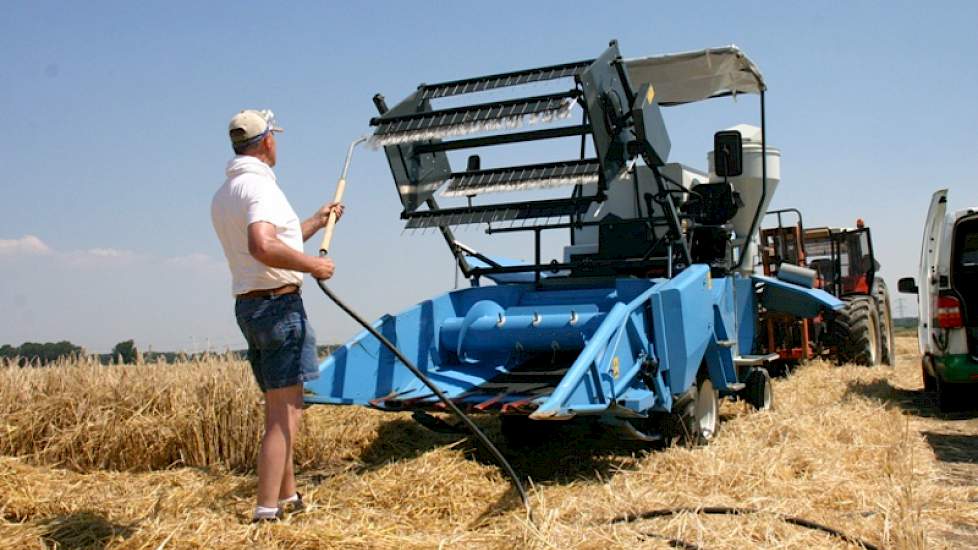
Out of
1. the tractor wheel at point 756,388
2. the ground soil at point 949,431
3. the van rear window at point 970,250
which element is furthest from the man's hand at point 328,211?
the van rear window at point 970,250

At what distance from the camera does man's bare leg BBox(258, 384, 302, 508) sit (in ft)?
12.7

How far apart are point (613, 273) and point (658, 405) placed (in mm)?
1743

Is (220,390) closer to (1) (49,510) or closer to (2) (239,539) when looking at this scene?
(1) (49,510)

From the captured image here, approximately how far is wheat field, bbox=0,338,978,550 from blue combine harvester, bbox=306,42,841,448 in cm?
41

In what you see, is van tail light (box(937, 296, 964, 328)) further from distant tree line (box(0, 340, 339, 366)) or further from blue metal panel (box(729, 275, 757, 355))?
distant tree line (box(0, 340, 339, 366))

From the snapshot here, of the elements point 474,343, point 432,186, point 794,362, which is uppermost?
point 432,186

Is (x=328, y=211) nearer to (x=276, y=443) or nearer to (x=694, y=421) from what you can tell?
(x=276, y=443)

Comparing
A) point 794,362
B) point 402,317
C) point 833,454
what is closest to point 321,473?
point 402,317

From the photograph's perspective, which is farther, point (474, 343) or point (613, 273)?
point (613, 273)

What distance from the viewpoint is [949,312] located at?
24.7ft

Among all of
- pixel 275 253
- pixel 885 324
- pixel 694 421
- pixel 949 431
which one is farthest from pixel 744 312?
pixel 885 324

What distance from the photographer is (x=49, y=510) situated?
178 inches

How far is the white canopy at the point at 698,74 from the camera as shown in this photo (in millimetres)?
7867

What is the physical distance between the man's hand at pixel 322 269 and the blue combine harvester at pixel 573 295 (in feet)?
4.23
